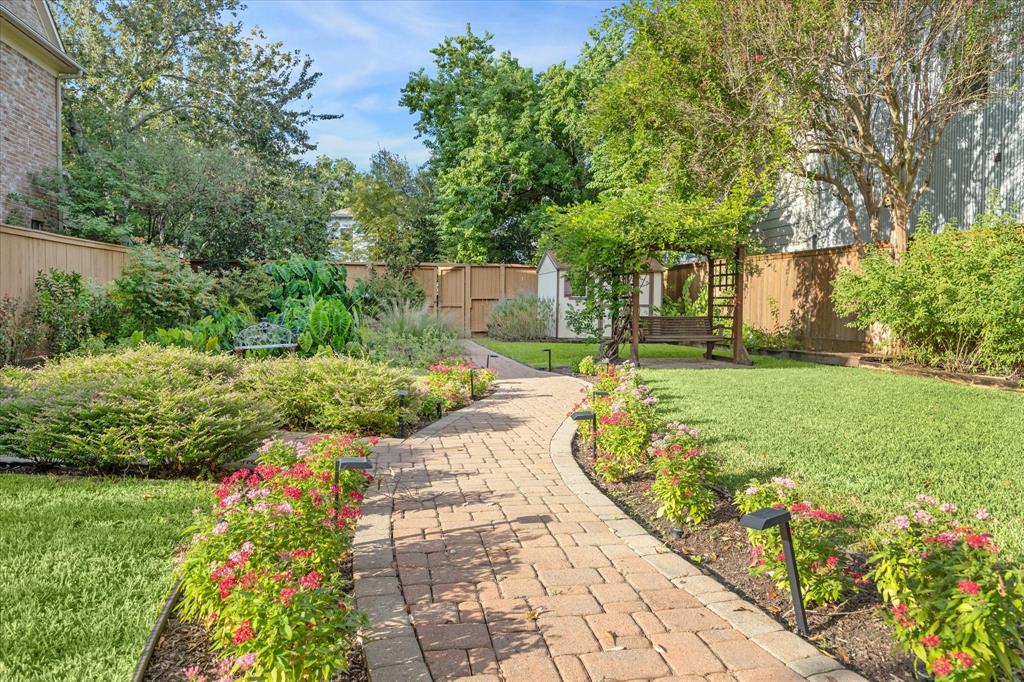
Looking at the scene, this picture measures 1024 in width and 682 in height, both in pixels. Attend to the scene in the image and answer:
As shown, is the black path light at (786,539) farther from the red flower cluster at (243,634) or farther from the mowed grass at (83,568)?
the mowed grass at (83,568)

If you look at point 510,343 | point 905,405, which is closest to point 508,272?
point 510,343

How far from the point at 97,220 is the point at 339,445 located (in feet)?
37.1

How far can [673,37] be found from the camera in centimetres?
1342

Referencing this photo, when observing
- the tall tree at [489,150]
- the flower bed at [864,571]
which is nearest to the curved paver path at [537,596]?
the flower bed at [864,571]

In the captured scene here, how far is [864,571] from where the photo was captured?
10.5 feet

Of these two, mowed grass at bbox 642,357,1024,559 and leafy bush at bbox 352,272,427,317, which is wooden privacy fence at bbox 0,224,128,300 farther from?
mowed grass at bbox 642,357,1024,559

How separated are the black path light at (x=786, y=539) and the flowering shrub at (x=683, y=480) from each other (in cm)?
106

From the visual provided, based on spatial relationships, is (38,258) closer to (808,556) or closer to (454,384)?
(454,384)

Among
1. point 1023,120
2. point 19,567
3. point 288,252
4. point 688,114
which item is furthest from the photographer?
point 288,252

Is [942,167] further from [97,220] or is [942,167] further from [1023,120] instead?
[97,220]

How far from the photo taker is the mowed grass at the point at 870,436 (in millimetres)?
4254

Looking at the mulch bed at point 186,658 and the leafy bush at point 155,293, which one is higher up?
the leafy bush at point 155,293

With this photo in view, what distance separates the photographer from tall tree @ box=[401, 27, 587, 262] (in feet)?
76.4

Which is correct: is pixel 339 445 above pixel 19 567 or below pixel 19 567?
above
